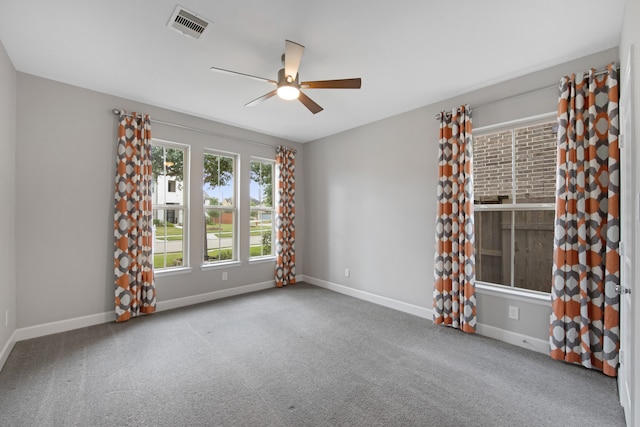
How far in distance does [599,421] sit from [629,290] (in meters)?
0.92

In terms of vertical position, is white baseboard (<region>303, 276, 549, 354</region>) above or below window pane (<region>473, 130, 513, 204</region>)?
below

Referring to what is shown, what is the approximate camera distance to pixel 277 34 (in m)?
2.36

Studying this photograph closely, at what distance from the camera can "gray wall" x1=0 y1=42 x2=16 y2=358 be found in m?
2.54

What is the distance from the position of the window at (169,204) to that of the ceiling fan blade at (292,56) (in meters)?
2.47

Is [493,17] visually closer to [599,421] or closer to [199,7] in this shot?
[199,7]

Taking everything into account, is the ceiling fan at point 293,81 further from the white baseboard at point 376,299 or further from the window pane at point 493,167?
the white baseboard at point 376,299

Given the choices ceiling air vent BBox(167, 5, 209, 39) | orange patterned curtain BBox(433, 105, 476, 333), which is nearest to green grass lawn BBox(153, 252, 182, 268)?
ceiling air vent BBox(167, 5, 209, 39)

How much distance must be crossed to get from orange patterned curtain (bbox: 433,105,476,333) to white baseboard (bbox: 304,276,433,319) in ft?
0.92

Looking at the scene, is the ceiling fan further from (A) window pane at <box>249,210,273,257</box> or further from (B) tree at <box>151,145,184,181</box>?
(A) window pane at <box>249,210,273,257</box>

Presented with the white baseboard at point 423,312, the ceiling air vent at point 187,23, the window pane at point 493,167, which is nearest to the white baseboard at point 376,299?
the white baseboard at point 423,312

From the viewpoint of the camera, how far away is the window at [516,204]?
121 inches

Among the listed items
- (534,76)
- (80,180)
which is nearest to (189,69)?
(80,180)

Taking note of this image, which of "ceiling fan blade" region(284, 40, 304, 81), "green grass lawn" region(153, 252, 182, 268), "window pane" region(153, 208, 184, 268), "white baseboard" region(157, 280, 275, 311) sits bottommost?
"white baseboard" region(157, 280, 275, 311)

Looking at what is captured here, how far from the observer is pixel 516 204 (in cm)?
310
